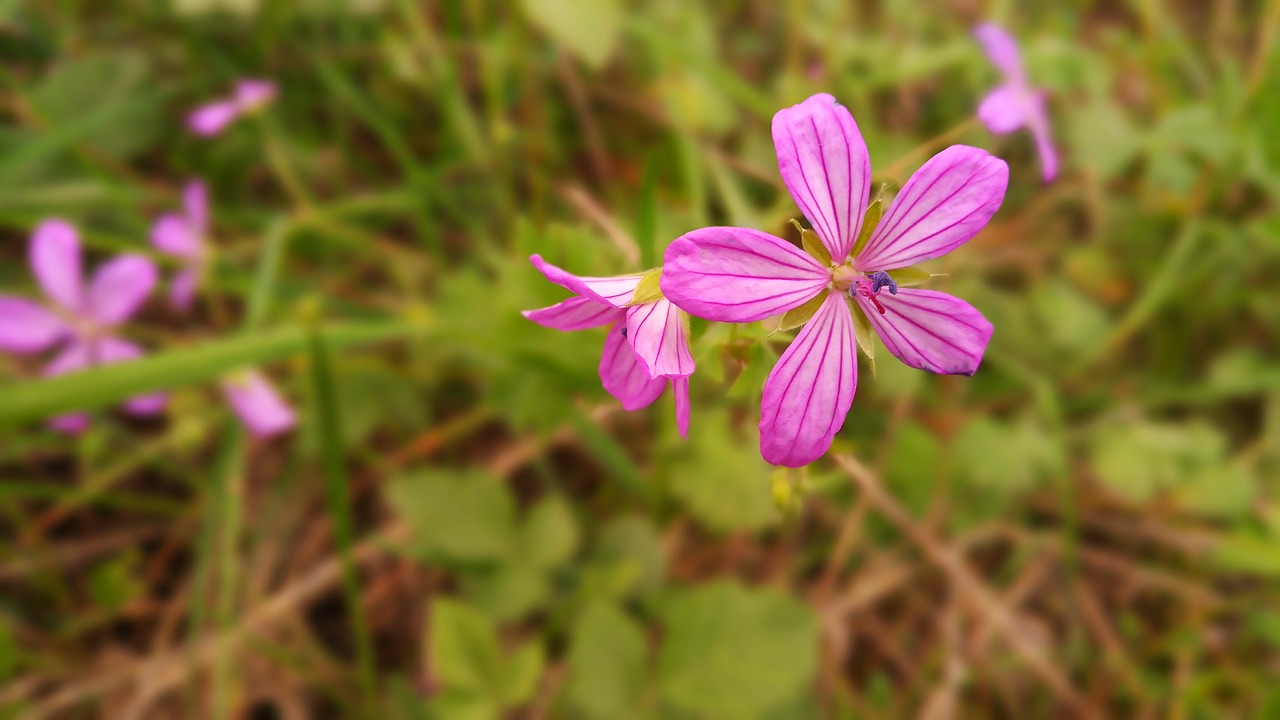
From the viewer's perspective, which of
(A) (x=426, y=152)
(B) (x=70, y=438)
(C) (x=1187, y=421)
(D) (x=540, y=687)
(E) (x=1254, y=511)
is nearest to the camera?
(D) (x=540, y=687)

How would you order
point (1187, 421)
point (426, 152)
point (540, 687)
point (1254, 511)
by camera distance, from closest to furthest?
point (540, 687) < point (1254, 511) < point (1187, 421) < point (426, 152)

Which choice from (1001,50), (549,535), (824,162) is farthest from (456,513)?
(1001,50)

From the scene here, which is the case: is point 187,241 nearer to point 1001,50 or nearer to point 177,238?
point 177,238

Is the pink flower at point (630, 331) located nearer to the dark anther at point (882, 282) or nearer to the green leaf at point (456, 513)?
the dark anther at point (882, 282)

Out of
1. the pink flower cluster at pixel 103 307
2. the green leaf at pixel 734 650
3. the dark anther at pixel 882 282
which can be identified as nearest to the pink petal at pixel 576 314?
the dark anther at pixel 882 282

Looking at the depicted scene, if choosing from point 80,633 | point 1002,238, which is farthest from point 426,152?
point 1002,238

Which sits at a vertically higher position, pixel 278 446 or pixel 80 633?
pixel 278 446

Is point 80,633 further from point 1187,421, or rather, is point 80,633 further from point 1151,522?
point 1187,421

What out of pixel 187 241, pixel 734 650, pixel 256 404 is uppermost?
pixel 187 241
